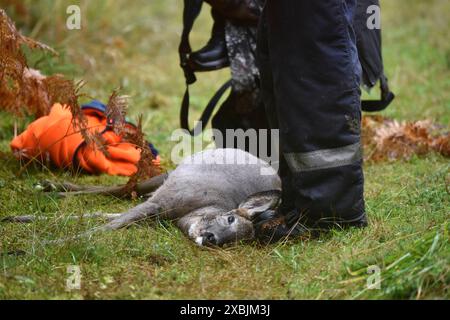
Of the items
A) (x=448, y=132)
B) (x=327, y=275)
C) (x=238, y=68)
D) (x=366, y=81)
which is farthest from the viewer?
(x=448, y=132)

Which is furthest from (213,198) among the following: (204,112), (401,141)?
(401,141)

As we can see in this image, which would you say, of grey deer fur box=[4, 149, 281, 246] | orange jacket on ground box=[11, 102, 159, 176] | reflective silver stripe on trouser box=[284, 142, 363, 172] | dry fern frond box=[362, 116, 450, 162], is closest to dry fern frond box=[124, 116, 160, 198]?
grey deer fur box=[4, 149, 281, 246]

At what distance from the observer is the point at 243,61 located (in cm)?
493

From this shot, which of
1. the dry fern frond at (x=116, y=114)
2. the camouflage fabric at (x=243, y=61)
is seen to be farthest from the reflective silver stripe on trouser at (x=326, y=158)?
the camouflage fabric at (x=243, y=61)

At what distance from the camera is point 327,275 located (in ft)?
10.4

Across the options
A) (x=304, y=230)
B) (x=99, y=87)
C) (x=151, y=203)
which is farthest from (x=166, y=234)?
(x=99, y=87)

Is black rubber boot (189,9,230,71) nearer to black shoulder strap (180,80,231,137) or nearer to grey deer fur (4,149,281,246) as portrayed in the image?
black shoulder strap (180,80,231,137)

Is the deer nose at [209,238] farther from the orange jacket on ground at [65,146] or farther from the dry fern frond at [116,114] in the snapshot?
the orange jacket on ground at [65,146]

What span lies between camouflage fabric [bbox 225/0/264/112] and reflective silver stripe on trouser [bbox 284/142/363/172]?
4.75ft
